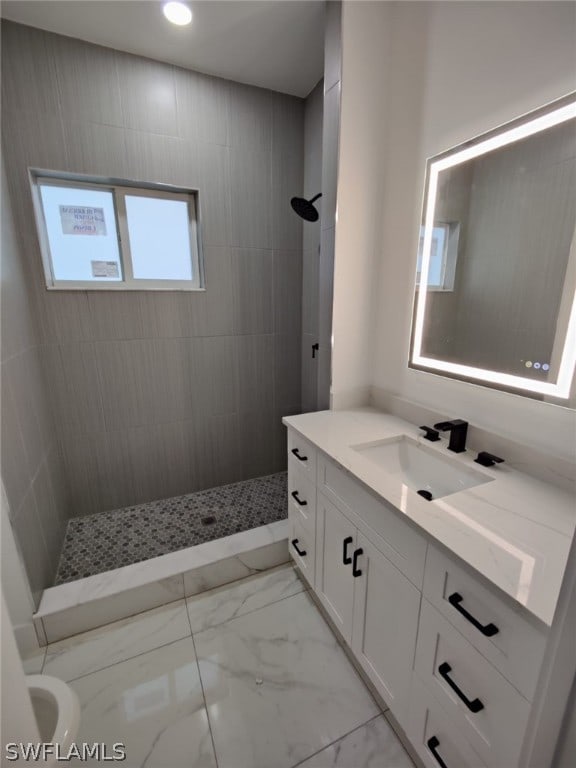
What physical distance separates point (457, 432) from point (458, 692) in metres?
0.72

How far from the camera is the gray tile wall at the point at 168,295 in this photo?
167 cm

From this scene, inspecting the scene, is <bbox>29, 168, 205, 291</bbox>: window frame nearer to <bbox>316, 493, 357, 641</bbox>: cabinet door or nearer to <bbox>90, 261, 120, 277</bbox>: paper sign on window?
<bbox>90, 261, 120, 277</bbox>: paper sign on window

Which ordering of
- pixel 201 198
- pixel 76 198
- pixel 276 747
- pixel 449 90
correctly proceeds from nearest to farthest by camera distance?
pixel 276 747, pixel 449 90, pixel 76 198, pixel 201 198

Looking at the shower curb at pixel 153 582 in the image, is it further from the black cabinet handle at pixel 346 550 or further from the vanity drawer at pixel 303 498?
the black cabinet handle at pixel 346 550

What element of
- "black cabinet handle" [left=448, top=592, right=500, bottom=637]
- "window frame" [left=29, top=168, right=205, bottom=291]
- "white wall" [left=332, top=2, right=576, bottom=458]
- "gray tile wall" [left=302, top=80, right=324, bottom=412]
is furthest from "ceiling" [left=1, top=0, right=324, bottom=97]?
"black cabinet handle" [left=448, top=592, right=500, bottom=637]

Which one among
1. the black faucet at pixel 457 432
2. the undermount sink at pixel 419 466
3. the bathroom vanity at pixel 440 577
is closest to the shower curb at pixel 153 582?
the bathroom vanity at pixel 440 577

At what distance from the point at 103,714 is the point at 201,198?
2.42 metres

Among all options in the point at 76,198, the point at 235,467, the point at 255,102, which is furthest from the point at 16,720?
the point at 255,102

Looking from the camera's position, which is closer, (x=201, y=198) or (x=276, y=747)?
(x=276, y=747)

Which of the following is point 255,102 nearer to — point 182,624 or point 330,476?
point 330,476

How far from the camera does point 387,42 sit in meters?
1.39

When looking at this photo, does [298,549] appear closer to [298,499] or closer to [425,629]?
[298,499]

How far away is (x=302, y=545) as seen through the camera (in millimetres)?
1588

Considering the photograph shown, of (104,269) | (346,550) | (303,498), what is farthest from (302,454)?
(104,269)
